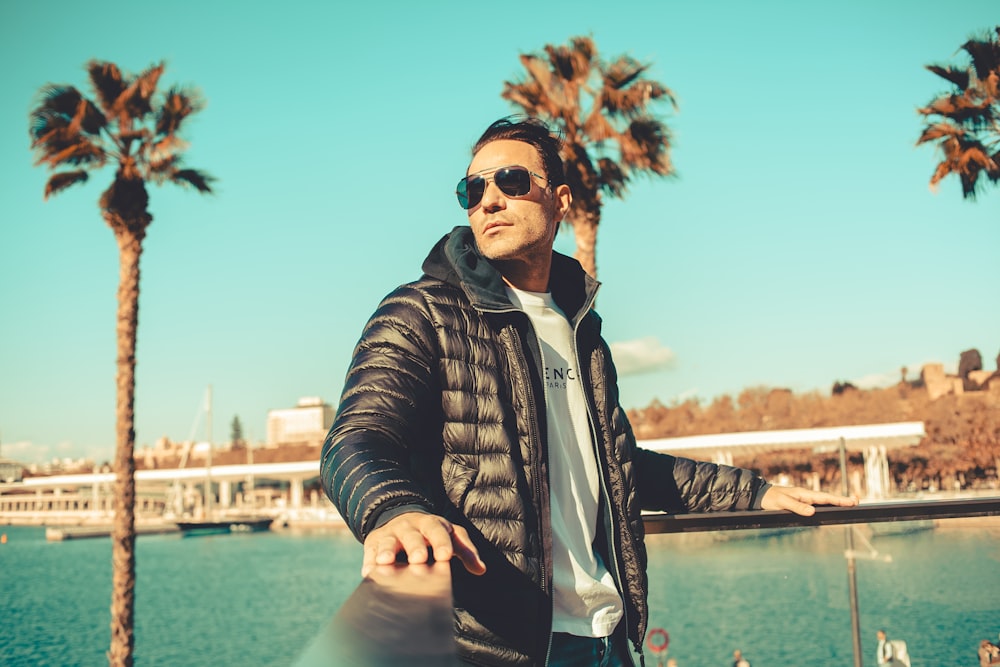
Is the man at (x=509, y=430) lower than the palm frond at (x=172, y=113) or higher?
lower

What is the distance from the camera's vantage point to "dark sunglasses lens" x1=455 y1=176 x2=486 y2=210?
2121 mm

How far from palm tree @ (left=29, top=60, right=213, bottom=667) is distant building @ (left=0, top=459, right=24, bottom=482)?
108148 millimetres

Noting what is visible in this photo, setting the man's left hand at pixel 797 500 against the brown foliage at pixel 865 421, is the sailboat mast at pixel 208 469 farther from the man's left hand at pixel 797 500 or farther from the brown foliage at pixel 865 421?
the man's left hand at pixel 797 500

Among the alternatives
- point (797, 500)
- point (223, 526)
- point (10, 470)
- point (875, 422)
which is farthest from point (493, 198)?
point (10, 470)

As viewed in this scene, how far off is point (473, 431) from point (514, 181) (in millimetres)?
720

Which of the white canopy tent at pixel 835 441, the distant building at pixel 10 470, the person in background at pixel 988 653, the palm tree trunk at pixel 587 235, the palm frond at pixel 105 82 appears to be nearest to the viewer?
the person in background at pixel 988 653

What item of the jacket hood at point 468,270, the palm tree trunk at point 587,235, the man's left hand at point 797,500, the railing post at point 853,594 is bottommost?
the railing post at point 853,594

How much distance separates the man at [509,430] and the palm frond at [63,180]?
13.2 meters

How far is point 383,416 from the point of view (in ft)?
4.83

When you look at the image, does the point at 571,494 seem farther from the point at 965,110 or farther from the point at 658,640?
the point at 965,110

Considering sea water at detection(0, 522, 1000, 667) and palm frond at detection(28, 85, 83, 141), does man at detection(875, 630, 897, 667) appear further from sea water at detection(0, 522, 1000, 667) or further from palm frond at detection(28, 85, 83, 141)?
palm frond at detection(28, 85, 83, 141)

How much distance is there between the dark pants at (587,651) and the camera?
1.81m

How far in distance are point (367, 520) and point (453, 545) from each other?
18cm

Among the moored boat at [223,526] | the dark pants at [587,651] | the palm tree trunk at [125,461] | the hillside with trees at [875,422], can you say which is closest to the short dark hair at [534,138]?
the dark pants at [587,651]
